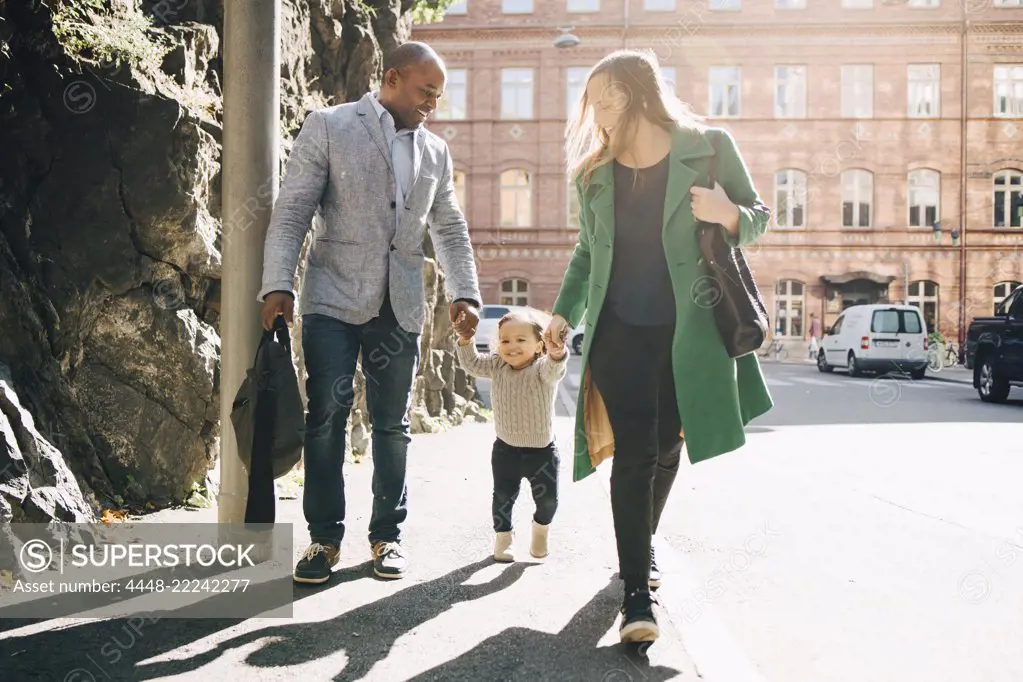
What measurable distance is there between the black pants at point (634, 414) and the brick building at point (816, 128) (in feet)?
106

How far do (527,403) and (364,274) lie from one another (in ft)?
3.20

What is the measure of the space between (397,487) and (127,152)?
2.22 meters

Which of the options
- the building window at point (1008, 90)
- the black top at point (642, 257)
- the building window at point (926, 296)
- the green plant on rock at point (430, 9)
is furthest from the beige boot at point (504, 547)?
the building window at point (1008, 90)

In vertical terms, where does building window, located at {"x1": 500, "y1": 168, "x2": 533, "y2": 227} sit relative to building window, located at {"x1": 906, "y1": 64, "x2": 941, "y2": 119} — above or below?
below

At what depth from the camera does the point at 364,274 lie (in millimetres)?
3822

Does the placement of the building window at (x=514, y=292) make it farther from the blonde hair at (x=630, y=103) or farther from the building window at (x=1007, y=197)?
the blonde hair at (x=630, y=103)

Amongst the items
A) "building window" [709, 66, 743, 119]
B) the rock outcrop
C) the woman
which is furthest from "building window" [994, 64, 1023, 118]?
the woman

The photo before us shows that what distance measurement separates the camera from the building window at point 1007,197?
35.4 metres

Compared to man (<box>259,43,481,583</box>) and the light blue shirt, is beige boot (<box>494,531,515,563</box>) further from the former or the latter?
the light blue shirt

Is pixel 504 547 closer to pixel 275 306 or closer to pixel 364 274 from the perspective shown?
pixel 364 274

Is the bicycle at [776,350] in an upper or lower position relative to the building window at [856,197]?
lower

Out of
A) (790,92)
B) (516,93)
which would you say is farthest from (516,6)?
(790,92)

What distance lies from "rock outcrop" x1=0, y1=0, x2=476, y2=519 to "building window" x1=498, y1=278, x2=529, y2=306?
31509 millimetres

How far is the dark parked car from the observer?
548 inches
